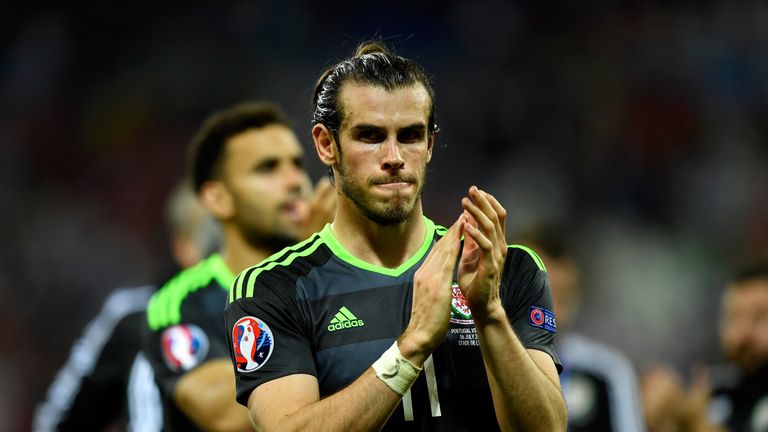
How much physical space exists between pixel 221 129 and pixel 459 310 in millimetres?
2679

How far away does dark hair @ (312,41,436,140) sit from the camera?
148 inches

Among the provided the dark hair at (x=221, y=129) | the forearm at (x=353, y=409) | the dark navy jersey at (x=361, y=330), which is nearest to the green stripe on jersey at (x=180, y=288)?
A: the dark hair at (x=221, y=129)

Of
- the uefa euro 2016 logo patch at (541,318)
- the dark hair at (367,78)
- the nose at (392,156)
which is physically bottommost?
the uefa euro 2016 logo patch at (541,318)

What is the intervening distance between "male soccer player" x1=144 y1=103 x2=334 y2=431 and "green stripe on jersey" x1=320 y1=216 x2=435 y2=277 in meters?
1.29

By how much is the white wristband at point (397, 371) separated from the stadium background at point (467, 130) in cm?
858

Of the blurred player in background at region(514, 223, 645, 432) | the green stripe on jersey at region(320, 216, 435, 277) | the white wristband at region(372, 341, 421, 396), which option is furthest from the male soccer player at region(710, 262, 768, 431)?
the white wristband at region(372, 341, 421, 396)

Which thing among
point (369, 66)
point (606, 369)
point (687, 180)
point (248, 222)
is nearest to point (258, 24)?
point (687, 180)

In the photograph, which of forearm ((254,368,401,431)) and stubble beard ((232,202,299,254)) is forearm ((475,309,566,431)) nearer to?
forearm ((254,368,401,431))

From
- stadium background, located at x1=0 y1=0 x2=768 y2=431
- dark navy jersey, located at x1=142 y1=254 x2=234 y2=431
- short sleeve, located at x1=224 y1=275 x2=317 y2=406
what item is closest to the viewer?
short sleeve, located at x1=224 y1=275 x2=317 y2=406

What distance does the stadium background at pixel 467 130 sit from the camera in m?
12.9

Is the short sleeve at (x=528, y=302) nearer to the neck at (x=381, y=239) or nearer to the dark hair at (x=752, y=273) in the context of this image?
the neck at (x=381, y=239)

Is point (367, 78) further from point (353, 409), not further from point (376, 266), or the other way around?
point (353, 409)

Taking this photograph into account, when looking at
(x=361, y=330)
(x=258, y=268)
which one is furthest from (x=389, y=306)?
(x=258, y=268)

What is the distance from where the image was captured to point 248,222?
19.1ft
